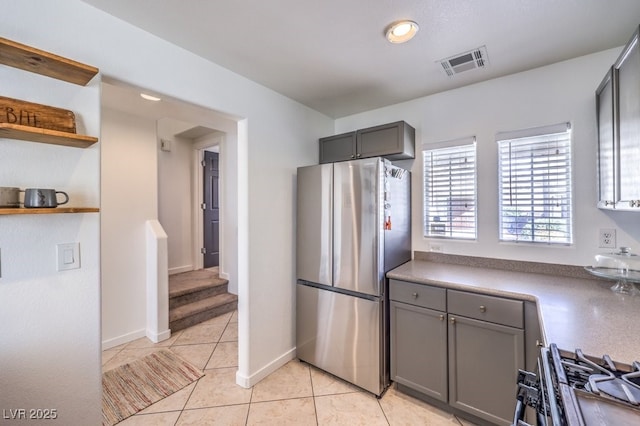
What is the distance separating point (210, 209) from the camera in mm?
4566

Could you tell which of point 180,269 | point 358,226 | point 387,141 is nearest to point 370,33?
point 387,141

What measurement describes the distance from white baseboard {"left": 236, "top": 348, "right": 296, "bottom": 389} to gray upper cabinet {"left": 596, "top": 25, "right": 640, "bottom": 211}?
8.32 ft

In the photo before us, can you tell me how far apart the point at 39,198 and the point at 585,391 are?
82.2 inches

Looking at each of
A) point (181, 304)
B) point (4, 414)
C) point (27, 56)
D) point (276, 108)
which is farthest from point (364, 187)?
point (181, 304)

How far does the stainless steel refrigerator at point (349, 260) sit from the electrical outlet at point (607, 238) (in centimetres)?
129

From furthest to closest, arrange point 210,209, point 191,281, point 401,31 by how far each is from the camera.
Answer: point 210,209
point 191,281
point 401,31

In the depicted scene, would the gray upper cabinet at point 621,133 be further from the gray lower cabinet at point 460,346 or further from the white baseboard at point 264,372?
the white baseboard at point 264,372

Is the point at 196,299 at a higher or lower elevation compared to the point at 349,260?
lower

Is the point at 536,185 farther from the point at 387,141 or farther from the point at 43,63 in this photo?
the point at 43,63

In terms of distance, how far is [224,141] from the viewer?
Result: 13.1 ft

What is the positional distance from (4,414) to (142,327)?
1.92 meters

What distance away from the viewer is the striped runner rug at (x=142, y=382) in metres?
1.88

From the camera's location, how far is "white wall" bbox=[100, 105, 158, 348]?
270 centimetres

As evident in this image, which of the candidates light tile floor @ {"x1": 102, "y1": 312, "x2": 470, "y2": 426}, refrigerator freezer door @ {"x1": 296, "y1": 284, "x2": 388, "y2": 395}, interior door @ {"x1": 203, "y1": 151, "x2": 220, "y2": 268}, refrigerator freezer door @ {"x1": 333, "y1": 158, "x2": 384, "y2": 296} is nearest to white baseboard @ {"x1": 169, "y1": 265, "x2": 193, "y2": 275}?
interior door @ {"x1": 203, "y1": 151, "x2": 220, "y2": 268}
